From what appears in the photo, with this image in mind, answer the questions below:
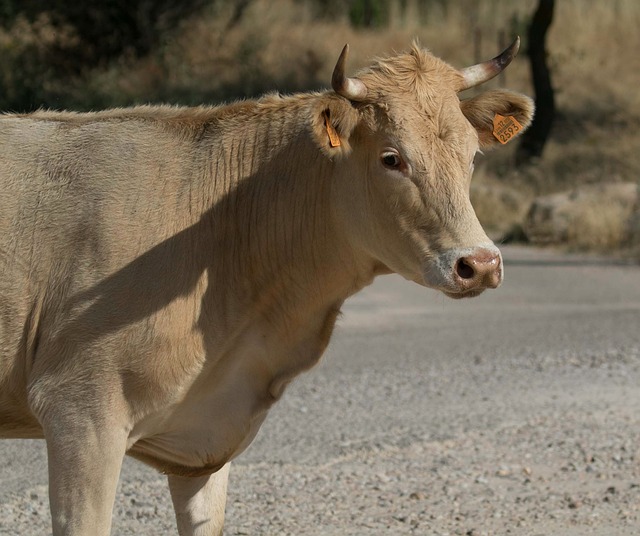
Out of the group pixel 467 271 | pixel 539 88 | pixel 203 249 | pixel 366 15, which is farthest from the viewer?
pixel 366 15

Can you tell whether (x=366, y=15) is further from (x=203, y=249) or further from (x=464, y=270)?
(x=464, y=270)

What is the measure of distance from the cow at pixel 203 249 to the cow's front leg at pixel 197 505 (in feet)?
0.04

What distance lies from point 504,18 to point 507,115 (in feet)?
118

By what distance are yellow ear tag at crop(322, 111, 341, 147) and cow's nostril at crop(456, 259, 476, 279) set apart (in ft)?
2.56

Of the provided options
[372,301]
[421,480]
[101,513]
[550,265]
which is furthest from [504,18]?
[101,513]

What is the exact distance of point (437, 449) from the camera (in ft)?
27.2

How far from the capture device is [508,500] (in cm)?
730

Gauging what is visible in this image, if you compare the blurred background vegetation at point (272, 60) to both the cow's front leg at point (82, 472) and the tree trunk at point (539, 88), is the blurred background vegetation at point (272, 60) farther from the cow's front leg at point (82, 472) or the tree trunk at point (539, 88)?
the cow's front leg at point (82, 472)

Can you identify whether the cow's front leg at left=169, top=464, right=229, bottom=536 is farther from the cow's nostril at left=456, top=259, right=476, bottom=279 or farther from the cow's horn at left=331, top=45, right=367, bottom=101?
the cow's horn at left=331, top=45, right=367, bottom=101

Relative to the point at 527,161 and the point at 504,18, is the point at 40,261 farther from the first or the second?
the point at 504,18

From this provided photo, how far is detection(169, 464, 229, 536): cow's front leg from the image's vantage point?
5949mm

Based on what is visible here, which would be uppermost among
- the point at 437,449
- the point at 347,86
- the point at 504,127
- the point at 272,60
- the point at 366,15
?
the point at 347,86

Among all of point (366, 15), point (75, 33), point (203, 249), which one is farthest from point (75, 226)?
point (366, 15)

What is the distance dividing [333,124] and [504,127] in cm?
101
